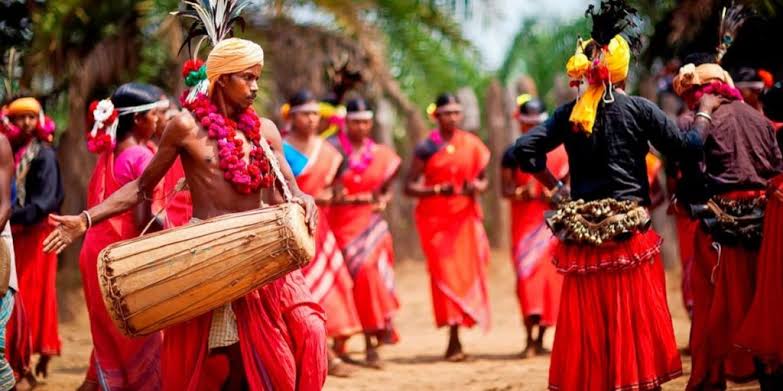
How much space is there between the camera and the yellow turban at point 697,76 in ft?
23.6

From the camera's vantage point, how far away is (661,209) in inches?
629

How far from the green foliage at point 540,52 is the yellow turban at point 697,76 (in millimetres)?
16280

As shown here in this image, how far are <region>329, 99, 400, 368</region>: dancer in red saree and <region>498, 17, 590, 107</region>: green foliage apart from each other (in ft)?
43.1

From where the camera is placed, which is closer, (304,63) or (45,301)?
(45,301)

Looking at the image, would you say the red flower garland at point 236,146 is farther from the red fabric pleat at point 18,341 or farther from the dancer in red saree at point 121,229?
the red fabric pleat at point 18,341

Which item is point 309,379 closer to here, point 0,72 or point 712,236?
point 712,236

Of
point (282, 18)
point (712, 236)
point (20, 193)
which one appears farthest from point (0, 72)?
point (712, 236)

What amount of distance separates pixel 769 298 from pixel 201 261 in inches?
133

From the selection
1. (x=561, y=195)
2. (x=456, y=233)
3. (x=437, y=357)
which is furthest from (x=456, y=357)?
(x=561, y=195)

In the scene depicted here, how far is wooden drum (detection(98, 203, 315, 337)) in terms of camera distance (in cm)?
554

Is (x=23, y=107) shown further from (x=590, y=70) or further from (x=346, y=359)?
(x=590, y=70)

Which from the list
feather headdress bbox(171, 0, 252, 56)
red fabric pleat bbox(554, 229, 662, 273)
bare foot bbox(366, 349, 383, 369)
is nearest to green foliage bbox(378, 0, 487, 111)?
bare foot bbox(366, 349, 383, 369)

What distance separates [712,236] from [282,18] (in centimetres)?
968

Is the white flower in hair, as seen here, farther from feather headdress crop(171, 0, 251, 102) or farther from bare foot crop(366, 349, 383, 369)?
bare foot crop(366, 349, 383, 369)
